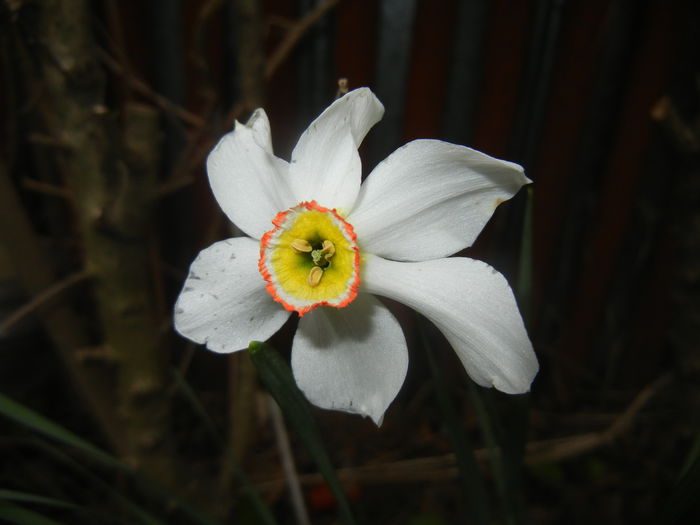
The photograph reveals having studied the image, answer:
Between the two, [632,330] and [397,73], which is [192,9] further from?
[632,330]

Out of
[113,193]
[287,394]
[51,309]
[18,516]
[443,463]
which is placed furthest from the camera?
[443,463]

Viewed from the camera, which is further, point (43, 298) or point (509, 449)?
point (43, 298)

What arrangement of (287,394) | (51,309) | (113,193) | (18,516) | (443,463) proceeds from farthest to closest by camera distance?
(443,463)
(51,309)
(113,193)
(18,516)
(287,394)

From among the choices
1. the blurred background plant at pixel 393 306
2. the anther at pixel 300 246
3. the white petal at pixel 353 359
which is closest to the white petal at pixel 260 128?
the anther at pixel 300 246

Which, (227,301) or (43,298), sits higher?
(227,301)

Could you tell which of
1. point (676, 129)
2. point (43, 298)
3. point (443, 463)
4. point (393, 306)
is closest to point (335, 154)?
point (43, 298)

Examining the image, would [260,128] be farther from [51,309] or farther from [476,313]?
[51,309]

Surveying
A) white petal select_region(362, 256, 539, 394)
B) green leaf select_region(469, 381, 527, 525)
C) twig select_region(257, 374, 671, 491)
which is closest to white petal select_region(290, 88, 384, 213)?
white petal select_region(362, 256, 539, 394)

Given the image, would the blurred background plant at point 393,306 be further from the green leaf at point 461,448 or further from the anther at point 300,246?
the anther at point 300,246
